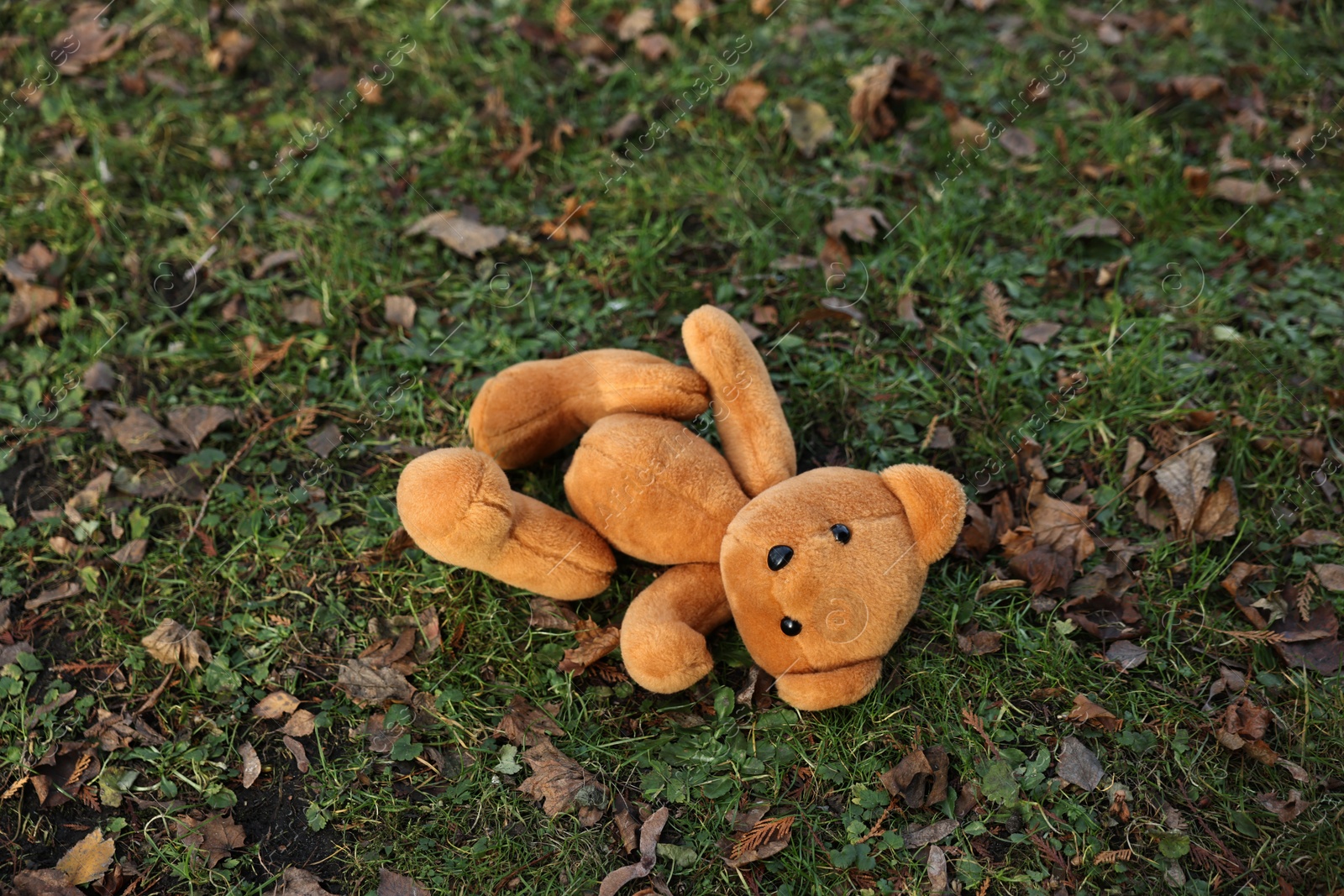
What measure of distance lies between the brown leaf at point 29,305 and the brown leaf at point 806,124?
317cm

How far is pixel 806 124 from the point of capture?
444cm

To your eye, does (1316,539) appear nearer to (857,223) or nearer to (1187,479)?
(1187,479)

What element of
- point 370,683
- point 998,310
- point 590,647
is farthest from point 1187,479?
point 370,683

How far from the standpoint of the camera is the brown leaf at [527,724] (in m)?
2.76

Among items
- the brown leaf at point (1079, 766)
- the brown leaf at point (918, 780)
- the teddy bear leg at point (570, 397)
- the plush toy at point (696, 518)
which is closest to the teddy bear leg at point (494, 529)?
the plush toy at point (696, 518)

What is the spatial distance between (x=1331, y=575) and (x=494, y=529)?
2.56m

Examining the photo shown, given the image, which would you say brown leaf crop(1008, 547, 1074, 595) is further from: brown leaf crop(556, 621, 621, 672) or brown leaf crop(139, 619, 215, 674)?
brown leaf crop(139, 619, 215, 674)

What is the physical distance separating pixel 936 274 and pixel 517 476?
187cm

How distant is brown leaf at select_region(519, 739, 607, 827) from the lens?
2619 mm

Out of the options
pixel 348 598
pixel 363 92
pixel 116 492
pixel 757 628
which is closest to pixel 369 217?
pixel 363 92

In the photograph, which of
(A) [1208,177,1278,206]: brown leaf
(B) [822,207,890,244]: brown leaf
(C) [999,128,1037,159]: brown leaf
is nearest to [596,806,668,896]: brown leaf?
(B) [822,207,890,244]: brown leaf

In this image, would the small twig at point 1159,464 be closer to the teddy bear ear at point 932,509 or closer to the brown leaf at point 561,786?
the teddy bear ear at point 932,509

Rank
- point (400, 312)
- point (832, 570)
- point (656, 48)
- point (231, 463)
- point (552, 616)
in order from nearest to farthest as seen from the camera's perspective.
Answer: point (832, 570) → point (552, 616) → point (231, 463) → point (400, 312) → point (656, 48)

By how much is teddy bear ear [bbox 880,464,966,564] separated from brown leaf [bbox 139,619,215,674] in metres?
2.13
